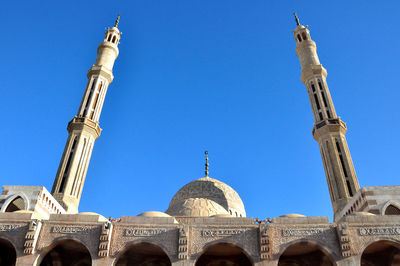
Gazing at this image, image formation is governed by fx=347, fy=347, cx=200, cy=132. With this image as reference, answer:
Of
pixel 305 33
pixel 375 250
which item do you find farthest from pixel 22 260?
pixel 305 33

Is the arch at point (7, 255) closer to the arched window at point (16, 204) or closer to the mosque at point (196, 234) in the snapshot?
the mosque at point (196, 234)

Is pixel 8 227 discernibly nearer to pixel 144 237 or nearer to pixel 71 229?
pixel 71 229

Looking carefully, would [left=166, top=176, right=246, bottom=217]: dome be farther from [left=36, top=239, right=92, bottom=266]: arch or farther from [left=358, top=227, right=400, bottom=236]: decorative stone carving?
[left=358, top=227, right=400, bottom=236]: decorative stone carving

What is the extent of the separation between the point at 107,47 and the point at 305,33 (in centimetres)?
1877

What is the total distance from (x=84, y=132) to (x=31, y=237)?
1209cm

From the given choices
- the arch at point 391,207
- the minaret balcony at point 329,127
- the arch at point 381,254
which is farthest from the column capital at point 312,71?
the arch at point 381,254

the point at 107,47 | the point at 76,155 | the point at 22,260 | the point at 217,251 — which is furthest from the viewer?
the point at 107,47

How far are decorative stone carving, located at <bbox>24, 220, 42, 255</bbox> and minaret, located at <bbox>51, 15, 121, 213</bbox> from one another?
707 cm

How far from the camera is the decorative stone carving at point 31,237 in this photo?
15156 mm

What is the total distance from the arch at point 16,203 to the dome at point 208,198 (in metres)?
8.62

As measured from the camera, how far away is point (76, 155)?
2523cm

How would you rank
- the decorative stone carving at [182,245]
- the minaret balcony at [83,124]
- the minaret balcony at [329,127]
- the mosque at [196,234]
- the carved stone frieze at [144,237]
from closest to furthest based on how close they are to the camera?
the decorative stone carving at [182,245], the mosque at [196,234], the carved stone frieze at [144,237], the minaret balcony at [329,127], the minaret balcony at [83,124]

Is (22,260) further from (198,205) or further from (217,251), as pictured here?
(198,205)

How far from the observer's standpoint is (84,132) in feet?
86.7
